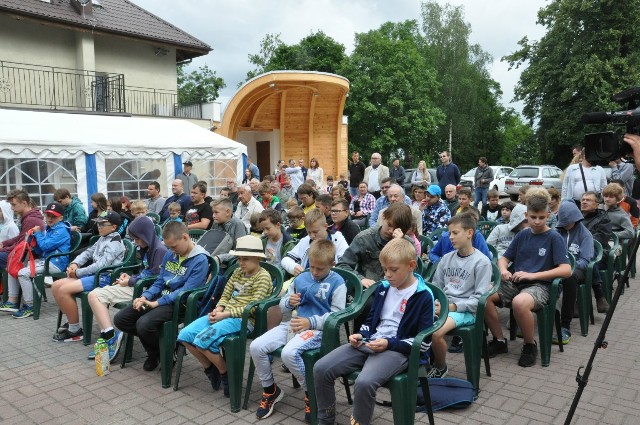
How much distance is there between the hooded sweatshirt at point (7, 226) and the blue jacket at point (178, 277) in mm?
3653

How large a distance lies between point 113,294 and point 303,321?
93.8 inches

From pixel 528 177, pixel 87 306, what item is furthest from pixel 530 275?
pixel 528 177

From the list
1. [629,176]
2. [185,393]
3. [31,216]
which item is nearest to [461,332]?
[185,393]

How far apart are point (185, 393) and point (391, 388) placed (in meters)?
1.86

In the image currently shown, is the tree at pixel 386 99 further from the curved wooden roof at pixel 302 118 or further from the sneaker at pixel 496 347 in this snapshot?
the sneaker at pixel 496 347

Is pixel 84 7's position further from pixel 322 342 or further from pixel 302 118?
pixel 322 342

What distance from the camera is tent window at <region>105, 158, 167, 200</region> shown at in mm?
12849

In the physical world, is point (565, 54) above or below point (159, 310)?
above

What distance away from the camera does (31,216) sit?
676 cm

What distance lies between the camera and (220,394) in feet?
13.5

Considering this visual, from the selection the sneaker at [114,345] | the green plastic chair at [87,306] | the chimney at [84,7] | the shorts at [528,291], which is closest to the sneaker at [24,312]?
the green plastic chair at [87,306]

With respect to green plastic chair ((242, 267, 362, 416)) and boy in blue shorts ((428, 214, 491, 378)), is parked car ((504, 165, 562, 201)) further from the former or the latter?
green plastic chair ((242, 267, 362, 416))

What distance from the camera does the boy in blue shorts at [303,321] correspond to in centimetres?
362

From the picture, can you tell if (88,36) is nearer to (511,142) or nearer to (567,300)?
(567,300)
